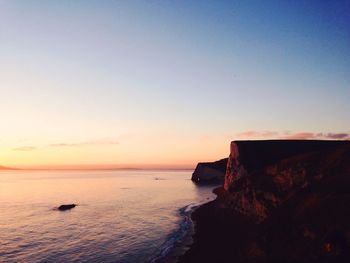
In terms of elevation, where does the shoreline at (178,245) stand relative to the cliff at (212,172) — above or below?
below

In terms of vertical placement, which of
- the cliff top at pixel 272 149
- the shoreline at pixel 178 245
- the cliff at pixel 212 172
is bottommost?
the shoreline at pixel 178 245

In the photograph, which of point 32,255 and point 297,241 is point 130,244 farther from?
point 297,241

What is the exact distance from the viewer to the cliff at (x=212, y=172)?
563ft

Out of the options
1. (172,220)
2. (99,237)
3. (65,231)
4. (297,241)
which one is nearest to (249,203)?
(172,220)

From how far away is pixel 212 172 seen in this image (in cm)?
17788

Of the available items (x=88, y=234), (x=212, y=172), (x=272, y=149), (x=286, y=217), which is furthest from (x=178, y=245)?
(x=212, y=172)

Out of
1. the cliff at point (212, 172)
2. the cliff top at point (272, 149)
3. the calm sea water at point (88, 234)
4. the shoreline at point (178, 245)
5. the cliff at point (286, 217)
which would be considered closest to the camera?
the cliff at point (286, 217)

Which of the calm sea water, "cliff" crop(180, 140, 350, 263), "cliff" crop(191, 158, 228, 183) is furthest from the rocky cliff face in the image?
"cliff" crop(191, 158, 228, 183)

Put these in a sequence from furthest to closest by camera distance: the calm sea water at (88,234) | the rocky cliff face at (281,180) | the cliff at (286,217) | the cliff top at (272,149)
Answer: the cliff top at (272,149)
the calm sea water at (88,234)
the rocky cliff face at (281,180)
the cliff at (286,217)

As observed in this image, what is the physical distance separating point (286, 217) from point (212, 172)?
502ft

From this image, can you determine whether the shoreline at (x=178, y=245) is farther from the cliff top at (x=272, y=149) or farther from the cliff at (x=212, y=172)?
the cliff at (x=212, y=172)

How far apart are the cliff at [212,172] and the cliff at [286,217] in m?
110

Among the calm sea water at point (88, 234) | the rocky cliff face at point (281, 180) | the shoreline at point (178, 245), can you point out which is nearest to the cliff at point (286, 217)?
the rocky cliff face at point (281, 180)

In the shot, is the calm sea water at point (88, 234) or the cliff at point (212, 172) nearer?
the calm sea water at point (88, 234)
